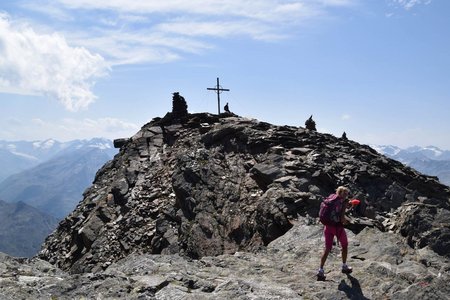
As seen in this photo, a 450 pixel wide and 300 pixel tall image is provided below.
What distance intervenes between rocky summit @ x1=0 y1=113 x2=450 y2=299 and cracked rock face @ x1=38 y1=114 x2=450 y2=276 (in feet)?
0.36

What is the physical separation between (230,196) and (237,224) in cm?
362

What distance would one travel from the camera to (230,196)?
31297mm

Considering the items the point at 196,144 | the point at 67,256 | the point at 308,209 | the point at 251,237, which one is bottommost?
the point at 67,256

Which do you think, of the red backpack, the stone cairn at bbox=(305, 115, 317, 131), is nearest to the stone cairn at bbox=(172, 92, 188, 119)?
the stone cairn at bbox=(305, 115, 317, 131)

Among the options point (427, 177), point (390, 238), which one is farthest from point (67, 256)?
point (427, 177)

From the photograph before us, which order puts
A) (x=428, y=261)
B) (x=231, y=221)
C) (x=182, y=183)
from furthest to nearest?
(x=182, y=183)
(x=231, y=221)
(x=428, y=261)

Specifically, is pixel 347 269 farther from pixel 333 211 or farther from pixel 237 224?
pixel 237 224

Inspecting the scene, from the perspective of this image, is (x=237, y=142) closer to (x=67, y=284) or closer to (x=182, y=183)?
(x=182, y=183)

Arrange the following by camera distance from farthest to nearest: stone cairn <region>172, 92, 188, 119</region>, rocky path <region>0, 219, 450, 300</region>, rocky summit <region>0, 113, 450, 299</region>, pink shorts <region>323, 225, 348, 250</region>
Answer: stone cairn <region>172, 92, 188, 119</region>, pink shorts <region>323, 225, 348, 250</region>, rocky summit <region>0, 113, 450, 299</region>, rocky path <region>0, 219, 450, 300</region>

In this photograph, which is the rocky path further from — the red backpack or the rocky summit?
the red backpack

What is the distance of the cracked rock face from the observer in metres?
25.7

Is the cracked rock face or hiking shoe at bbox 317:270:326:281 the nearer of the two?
hiking shoe at bbox 317:270:326:281

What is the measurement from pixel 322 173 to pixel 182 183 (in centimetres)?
1137

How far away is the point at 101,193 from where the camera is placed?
139ft
